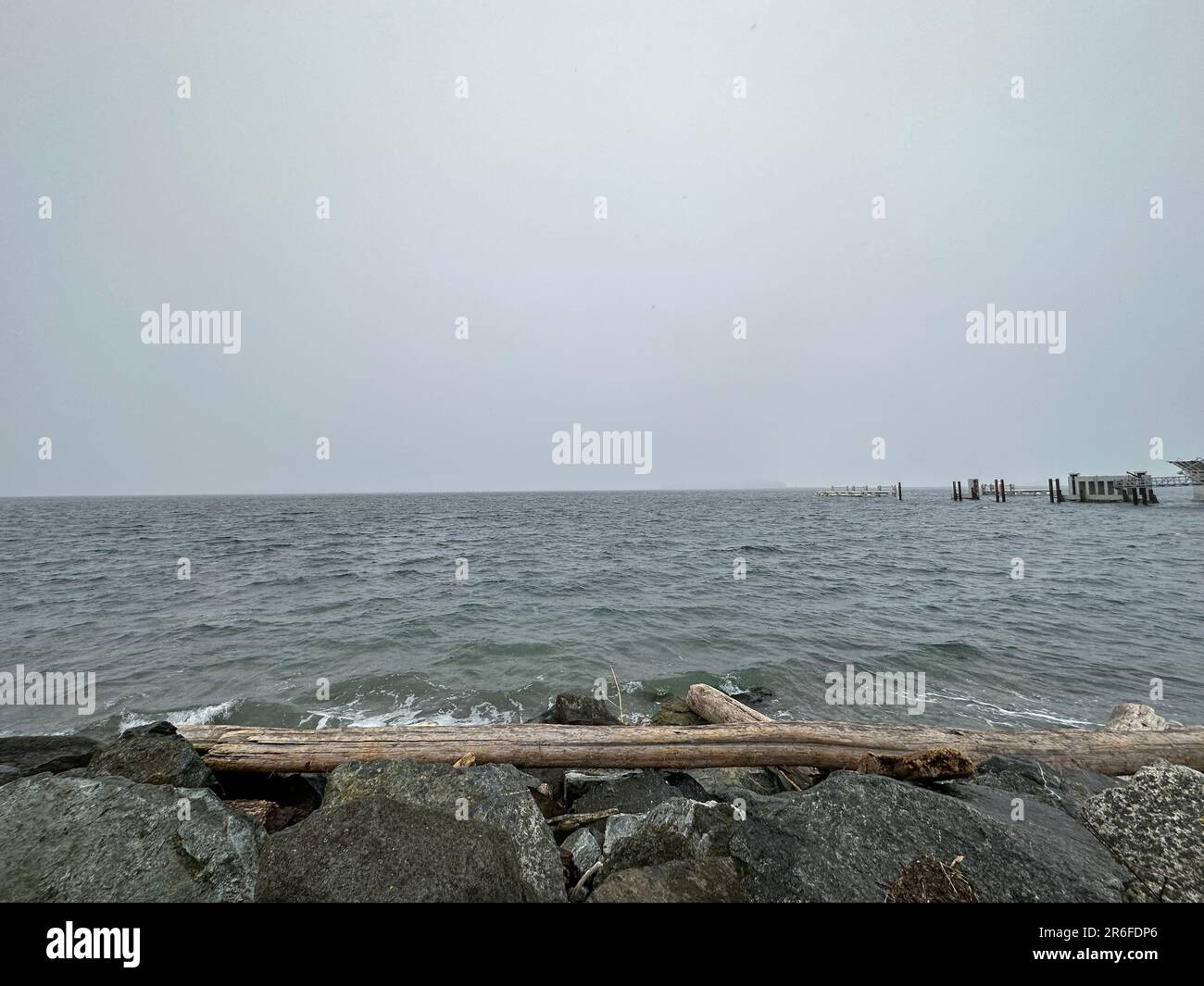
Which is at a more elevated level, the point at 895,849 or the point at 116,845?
the point at 116,845

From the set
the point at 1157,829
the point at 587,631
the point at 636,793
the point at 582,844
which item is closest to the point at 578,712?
the point at 636,793

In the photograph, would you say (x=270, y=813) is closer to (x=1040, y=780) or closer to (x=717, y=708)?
(x=717, y=708)

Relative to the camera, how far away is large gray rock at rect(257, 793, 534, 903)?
288cm

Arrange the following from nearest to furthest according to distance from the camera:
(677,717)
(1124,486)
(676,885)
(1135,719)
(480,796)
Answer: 1. (676,885)
2. (480,796)
3. (1135,719)
4. (677,717)
5. (1124,486)

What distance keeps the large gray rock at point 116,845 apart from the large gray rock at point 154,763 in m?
0.72

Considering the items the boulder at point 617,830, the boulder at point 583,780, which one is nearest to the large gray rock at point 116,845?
the boulder at point 617,830

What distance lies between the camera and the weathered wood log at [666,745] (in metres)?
4.80

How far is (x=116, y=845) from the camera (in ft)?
10.2

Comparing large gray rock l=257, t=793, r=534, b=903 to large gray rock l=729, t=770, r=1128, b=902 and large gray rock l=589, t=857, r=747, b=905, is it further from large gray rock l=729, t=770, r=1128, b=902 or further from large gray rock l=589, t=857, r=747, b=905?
large gray rock l=729, t=770, r=1128, b=902

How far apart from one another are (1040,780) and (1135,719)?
3.55 m

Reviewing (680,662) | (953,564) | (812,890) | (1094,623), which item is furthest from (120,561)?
(953,564)

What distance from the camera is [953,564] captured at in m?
25.4

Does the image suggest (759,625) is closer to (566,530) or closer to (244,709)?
(244,709)
